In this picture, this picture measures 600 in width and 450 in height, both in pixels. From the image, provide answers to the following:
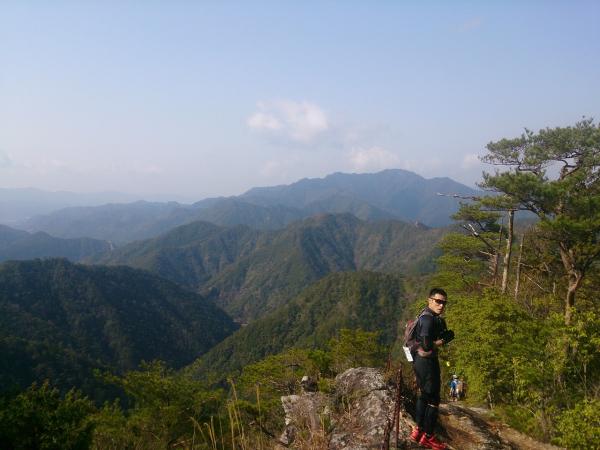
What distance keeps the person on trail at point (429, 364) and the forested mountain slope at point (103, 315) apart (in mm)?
88853

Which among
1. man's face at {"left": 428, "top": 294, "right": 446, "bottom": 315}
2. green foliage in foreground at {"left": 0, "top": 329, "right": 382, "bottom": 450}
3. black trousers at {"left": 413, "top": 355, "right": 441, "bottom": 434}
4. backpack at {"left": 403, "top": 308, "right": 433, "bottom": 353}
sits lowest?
green foliage in foreground at {"left": 0, "top": 329, "right": 382, "bottom": 450}

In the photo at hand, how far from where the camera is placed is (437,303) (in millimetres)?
5570

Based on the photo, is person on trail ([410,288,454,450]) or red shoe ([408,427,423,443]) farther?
red shoe ([408,427,423,443])

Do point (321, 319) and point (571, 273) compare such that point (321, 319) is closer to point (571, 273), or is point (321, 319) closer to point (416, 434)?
point (571, 273)

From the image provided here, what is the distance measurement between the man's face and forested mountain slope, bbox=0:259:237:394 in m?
89.4

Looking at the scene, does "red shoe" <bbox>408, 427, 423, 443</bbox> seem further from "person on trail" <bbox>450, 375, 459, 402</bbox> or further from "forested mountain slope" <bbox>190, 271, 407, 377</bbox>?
"forested mountain slope" <bbox>190, 271, 407, 377</bbox>

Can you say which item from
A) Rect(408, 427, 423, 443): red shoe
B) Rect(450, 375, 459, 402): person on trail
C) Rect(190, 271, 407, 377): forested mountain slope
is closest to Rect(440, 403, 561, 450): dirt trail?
Rect(408, 427, 423, 443): red shoe

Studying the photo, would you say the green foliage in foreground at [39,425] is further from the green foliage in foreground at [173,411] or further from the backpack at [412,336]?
the backpack at [412,336]

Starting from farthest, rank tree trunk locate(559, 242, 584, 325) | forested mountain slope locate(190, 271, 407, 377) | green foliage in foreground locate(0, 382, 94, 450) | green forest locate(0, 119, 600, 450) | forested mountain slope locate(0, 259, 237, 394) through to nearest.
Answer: forested mountain slope locate(190, 271, 407, 377) → forested mountain slope locate(0, 259, 237, 394) → tree trunk locate(559, 242, 584, 325) → green forest locate(0, 119, 600, 450) → green foliage in foreground locate(0, 382, 94, 450)

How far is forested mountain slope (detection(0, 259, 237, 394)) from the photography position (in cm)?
10325

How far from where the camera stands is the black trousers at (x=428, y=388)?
216 inches

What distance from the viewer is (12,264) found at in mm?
134125

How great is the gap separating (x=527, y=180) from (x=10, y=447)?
50.3ft

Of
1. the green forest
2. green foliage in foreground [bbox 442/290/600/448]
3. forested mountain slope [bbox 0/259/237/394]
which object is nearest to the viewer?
the green forest
